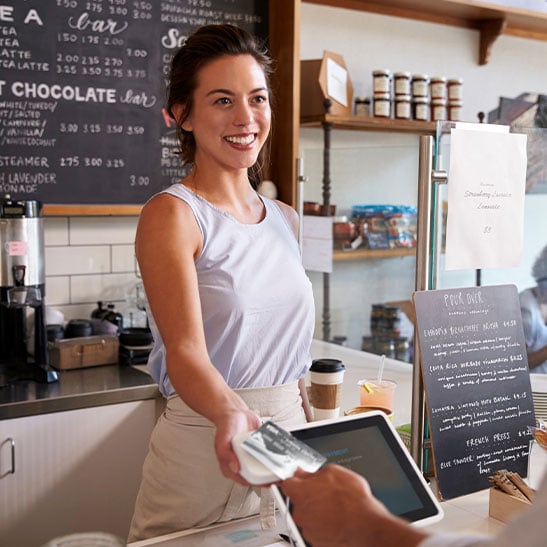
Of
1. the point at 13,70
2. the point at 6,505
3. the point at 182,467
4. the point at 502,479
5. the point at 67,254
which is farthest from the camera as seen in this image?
the point at 67,254

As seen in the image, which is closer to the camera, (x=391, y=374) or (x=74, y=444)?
(x=74, y=444)

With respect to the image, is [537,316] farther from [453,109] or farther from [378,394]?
[453,109]

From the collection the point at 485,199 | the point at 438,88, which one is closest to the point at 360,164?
the point at 438,88

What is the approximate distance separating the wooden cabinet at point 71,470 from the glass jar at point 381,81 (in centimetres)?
183

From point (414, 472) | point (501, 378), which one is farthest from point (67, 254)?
point (414, 472)

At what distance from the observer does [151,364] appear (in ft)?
5.46

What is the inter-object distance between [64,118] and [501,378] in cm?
189

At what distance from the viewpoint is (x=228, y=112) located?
163 centimetres

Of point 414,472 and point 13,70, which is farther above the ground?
point 13,70

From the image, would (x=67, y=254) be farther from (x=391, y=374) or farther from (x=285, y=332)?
(x=285, y=332)

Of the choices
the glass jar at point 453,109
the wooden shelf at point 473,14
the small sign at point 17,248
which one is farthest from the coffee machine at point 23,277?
the glass jar at point 453,109

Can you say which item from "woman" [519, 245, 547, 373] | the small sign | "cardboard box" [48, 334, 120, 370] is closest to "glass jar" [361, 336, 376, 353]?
"cardboard box" [48, 334, 120, 370]

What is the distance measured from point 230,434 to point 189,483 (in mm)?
533

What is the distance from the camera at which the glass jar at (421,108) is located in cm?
365
